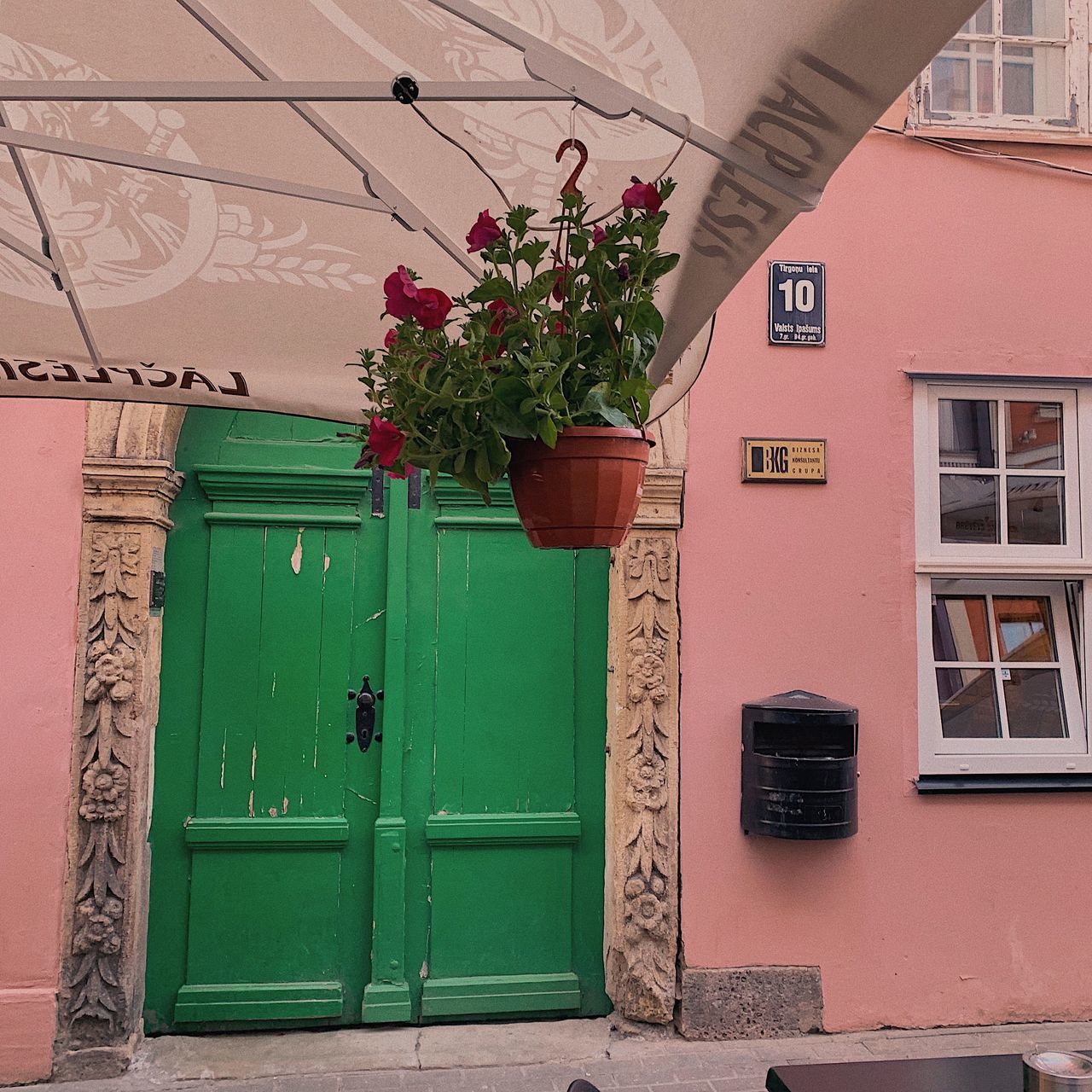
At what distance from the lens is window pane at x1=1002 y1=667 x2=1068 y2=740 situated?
4.03m

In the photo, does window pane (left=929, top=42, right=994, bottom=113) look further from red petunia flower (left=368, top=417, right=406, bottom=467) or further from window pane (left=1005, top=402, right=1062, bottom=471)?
red petunia flower (left=368, top=417, right=406, bottom=467)

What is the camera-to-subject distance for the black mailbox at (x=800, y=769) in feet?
11.8

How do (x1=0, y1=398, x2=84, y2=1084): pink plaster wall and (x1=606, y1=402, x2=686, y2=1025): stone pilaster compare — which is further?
(x1=606, y1=402, x2=686, y2=1025): stone pilaster

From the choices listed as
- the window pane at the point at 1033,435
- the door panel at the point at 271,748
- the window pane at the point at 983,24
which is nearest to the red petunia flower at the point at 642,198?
the door panel at the point at 271,748

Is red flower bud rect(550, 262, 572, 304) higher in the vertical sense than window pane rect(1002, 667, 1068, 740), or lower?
higher

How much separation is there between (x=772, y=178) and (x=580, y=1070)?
10.3ft

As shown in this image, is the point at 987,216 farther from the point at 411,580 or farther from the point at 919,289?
the point at 411,580

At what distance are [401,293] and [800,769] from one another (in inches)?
103

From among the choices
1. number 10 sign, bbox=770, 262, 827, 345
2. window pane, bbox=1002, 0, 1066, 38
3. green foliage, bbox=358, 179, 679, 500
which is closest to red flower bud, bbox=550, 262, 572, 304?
green foliage, bbox=358, 179, 679, 500

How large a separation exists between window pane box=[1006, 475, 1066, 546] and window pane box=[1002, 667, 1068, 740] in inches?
21.9

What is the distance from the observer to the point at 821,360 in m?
3.99

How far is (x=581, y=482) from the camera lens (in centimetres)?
173

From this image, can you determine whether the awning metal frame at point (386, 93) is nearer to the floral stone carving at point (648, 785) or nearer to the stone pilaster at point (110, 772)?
the stone pilaster at point (110, 772)

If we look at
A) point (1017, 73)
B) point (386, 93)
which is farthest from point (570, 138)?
point (1017, 73)
